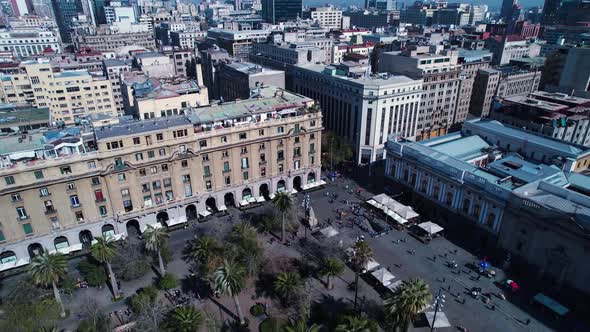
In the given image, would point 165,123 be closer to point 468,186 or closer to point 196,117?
point 196,117

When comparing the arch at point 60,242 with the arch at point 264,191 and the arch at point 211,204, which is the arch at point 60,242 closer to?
the arch at point 211,204

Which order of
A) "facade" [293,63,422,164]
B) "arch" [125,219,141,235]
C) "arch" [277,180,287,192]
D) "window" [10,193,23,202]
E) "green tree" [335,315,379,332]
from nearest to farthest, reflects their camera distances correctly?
1. "green tree" [335,315,379,332]
2. "window" [10,193,23,202]
3. "arch" [125,219,141,235]
4. "arch" [277,180,287,192]
5. "facade" [293,63,422,164]

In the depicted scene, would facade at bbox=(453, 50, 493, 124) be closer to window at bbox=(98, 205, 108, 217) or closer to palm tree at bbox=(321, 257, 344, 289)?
palm tree at bbox=(321, 257, 344, 289)

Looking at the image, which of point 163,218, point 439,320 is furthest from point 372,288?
point 163,218

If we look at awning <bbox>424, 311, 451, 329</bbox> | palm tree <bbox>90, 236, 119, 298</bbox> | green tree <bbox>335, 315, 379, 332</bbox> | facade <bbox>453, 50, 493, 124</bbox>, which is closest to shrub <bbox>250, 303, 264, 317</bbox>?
green tree <bbox>335, 315, 379, 332</bbox>

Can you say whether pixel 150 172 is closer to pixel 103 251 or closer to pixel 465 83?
pixel 103 251

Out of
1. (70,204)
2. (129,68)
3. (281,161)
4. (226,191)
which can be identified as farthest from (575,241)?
(129,68)

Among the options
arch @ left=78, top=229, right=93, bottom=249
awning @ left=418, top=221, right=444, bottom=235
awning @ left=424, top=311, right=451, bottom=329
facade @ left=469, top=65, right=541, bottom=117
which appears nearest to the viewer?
awning @ left=424, top=311, right=451, bottom=329

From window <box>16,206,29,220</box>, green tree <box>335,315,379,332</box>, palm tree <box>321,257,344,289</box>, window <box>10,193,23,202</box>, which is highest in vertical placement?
window <box>10,193,23,202</box>
